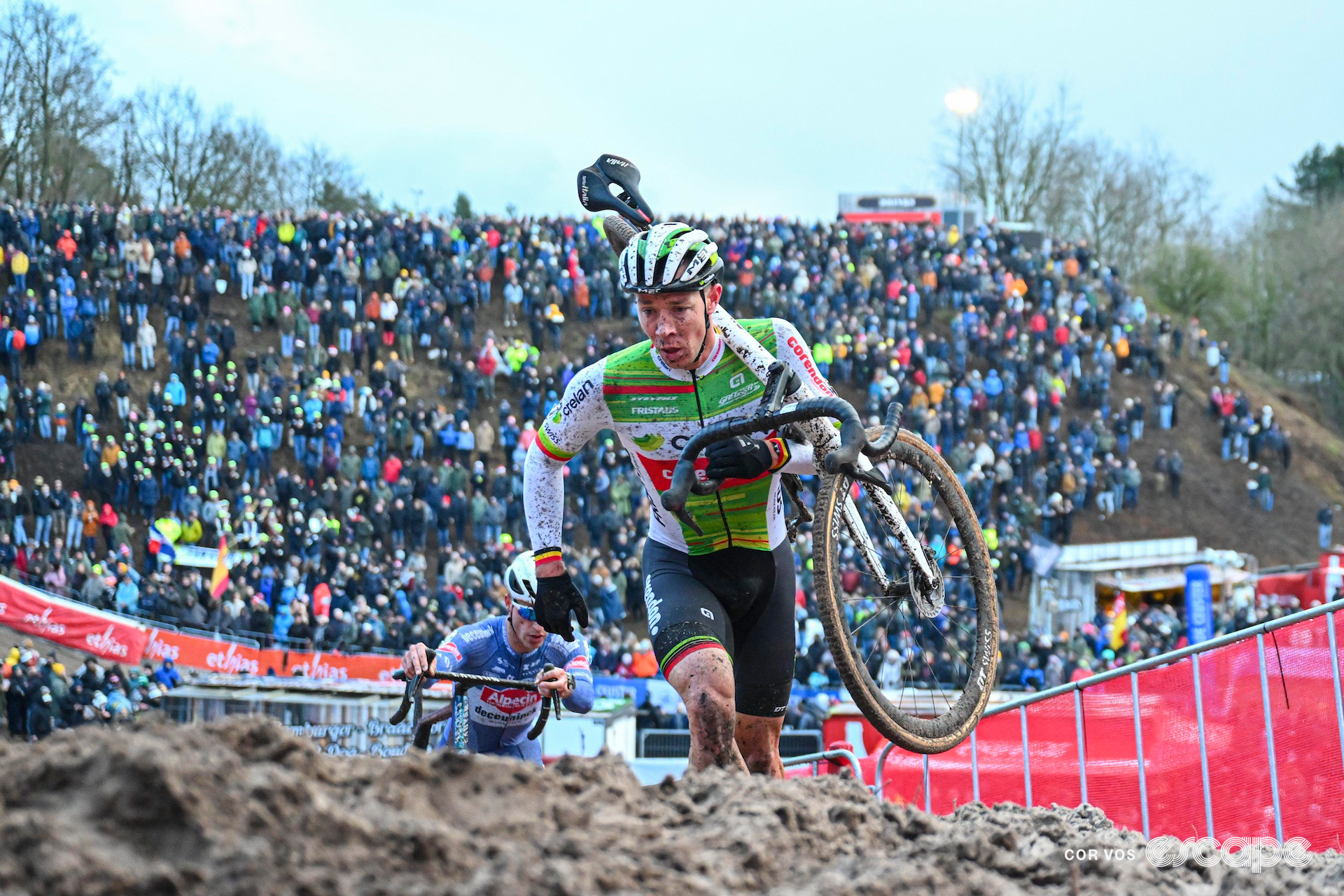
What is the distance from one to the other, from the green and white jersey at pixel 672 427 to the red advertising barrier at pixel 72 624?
1522 cm

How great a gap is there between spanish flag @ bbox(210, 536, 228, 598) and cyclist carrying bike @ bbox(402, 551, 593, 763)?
1547 centimetres

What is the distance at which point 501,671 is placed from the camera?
22.3 ft

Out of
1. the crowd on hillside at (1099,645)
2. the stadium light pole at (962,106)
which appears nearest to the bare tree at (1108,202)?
the stadium light pole at (962,106)

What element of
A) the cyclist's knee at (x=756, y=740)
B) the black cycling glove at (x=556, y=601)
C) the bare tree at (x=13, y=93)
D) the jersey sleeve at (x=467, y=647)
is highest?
the bare tree at (x=13, y=93)

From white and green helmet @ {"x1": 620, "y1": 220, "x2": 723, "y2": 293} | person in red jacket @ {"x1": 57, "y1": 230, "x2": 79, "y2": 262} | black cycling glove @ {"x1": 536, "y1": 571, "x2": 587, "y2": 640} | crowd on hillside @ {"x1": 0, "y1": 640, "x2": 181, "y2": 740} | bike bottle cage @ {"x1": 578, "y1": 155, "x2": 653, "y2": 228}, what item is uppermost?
person in red jacket @ {"x1": 57, "y1": 230, "x2": 79, "y2": 262}

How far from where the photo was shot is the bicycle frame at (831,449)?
529cm

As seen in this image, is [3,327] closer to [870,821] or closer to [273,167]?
[273,167]

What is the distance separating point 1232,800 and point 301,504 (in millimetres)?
19756

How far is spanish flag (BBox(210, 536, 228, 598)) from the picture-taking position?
2116 centimetres

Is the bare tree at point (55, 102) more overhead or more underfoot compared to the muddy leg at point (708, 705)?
more overhead

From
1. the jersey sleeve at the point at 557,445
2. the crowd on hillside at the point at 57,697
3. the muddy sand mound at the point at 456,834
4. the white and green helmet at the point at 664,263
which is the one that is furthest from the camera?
the crowd on hillside at the point at 57,697

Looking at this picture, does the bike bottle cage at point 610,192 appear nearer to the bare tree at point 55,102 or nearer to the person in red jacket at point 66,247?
the person in red jacket at point 66,247

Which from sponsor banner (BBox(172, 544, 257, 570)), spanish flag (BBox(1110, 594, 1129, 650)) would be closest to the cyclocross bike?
spanish flag (BBox(1110, 594, 1129, 650))

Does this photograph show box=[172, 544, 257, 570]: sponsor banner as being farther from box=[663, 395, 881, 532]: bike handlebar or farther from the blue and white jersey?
box=[663, 395, 881, 532]: bike handlebar
